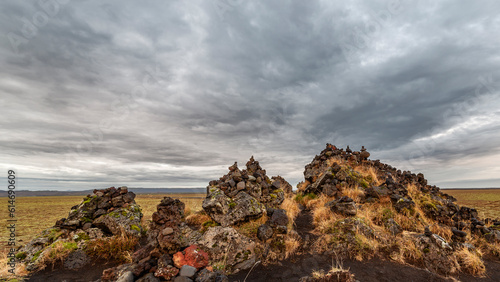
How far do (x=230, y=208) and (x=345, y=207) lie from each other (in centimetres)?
732

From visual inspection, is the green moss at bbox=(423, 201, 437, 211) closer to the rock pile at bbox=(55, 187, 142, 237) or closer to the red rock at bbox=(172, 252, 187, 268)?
the red rock at bbox=(172, 252, 187, 268)

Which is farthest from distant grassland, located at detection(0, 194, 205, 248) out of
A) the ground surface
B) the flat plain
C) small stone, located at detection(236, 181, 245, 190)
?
the ground surface

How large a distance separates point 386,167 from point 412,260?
593 inches

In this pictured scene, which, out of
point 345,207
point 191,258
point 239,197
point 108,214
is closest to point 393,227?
point 345,207

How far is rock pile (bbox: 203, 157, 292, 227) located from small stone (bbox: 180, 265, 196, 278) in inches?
202

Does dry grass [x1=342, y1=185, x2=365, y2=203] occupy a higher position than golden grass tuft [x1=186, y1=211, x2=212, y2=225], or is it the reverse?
dry grass [x1=342, y1=185, x2=365, y2=203]

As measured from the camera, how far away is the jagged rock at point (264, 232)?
11215 millimetres

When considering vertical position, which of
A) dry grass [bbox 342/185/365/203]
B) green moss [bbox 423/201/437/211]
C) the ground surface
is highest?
dry grass [bbox 342/185/365/203]

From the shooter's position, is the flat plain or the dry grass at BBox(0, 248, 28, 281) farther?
the flat plain

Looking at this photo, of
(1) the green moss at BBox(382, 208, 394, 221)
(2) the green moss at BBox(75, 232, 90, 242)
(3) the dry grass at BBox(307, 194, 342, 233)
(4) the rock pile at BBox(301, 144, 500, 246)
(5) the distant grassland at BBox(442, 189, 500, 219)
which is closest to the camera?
(2) the green moss at BBox(75, 232, 90, 242)

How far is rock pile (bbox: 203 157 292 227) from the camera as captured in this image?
41.2 ft

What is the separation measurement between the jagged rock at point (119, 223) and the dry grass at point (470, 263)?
16671 mm

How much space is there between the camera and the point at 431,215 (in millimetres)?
15492

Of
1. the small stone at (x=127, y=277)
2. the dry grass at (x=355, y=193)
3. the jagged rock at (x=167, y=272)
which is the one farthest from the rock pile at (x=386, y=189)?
the small stone at (x=127, y=277)
